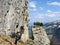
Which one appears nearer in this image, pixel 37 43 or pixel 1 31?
pixel 1 31

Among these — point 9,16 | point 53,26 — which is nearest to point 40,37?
point 53,26

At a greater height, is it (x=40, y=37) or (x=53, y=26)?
(x=53, y=26)

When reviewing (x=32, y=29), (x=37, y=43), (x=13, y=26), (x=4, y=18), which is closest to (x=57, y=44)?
(x=13, y=26)

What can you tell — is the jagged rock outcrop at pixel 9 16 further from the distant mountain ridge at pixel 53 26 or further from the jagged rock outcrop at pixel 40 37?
the jagged rock outcrop at pixel 40 37

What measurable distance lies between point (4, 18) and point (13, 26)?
158cm

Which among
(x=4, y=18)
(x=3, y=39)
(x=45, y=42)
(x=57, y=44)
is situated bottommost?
(x=45, y=42)

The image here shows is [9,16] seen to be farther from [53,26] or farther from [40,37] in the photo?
[53,26]

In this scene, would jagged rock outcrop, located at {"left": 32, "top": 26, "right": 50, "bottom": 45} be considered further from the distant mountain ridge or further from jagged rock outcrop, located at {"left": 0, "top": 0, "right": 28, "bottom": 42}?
jagged rock outcrop, located at {"left": 0, "top": 0, "right": 28, "bottom": 42}

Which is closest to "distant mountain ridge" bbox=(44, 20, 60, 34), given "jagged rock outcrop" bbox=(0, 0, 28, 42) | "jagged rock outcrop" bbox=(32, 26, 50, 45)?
"jagged rock outcrop" bbox=(32, 26, 50, 45)

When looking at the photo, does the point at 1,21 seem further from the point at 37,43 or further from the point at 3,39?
the point at 37,43

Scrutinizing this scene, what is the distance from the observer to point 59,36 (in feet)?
78.2

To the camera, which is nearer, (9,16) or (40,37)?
(9,16)

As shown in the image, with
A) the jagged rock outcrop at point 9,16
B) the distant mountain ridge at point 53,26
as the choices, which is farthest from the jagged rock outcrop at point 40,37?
the jagged rock outcrop at point 9,16

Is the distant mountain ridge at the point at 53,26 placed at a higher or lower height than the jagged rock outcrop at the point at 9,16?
lower
